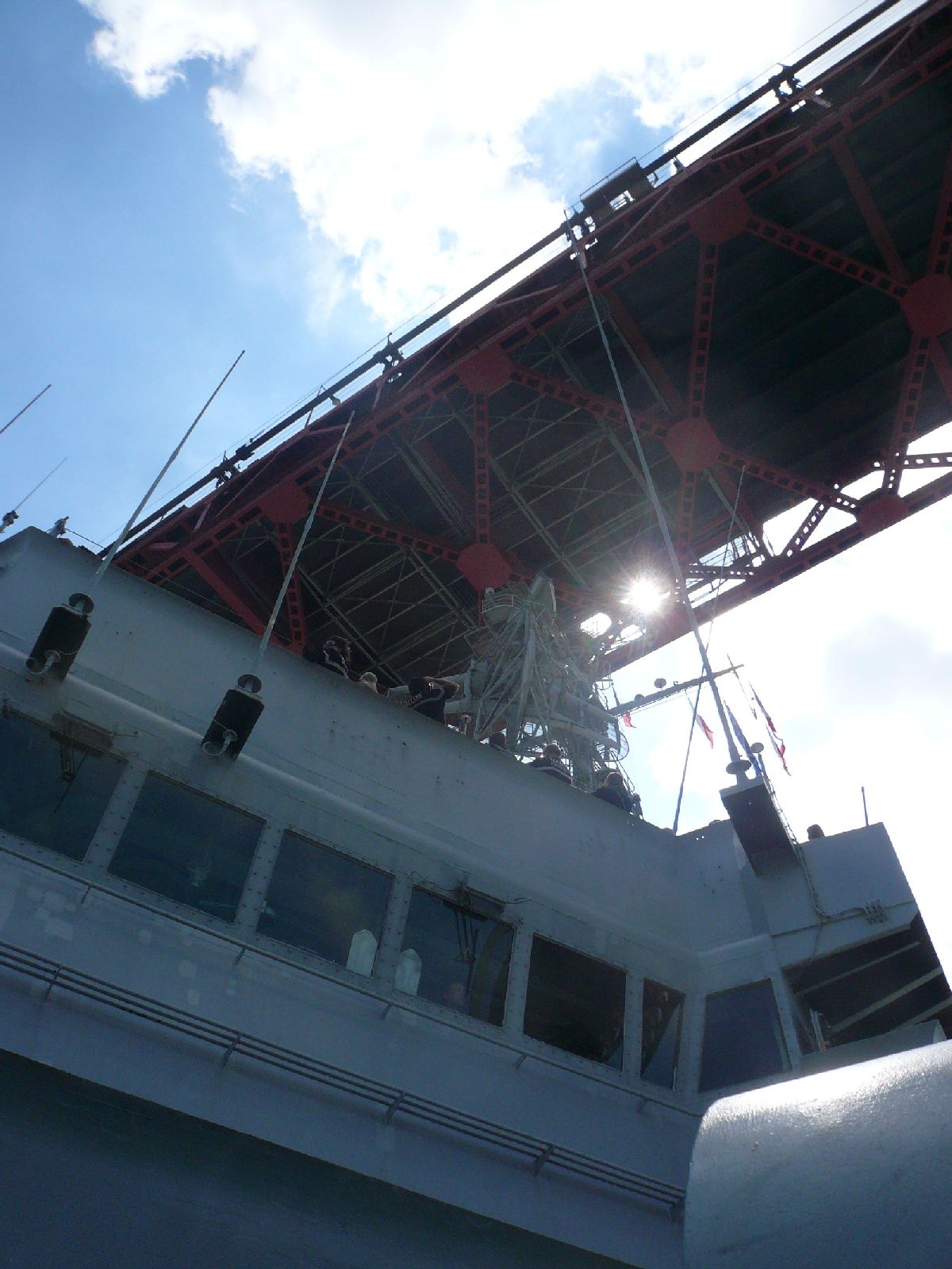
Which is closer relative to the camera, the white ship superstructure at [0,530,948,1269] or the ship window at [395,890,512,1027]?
the white ship superstructure at [0,530,948,1269]

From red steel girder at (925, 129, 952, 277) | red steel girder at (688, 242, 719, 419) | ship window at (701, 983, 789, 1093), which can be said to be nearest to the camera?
ship window at (701, 983, 789, 1093)

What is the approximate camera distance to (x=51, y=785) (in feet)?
24.5

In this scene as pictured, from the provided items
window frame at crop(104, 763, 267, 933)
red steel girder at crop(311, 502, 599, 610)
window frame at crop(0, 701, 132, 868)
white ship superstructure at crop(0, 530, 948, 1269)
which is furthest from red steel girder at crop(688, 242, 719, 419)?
window frame at crop(0, 701, 132, 868)

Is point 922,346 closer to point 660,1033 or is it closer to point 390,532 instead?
point 390,532

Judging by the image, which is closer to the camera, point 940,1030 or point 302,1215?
point 302,1215

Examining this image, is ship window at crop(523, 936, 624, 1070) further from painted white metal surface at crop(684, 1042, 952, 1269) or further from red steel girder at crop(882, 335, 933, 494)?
red steel girder at crop(882, 335, 933, 494)

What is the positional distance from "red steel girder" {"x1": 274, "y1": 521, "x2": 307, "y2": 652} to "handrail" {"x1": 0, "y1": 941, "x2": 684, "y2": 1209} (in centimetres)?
1300

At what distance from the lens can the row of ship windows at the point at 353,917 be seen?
746 centimetres

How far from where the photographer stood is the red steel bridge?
1581 cm

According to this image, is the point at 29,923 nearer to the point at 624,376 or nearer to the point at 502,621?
the point at 502,621

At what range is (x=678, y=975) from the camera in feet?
30.5

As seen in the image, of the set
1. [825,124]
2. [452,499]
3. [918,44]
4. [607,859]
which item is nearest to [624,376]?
[452,499]

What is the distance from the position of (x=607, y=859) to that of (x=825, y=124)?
11782mm

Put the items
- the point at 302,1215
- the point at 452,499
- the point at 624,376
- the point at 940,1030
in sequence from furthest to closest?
the point at 452,499 < the point at 624,376 < the point at 940,1030 < the point at 302,1215
